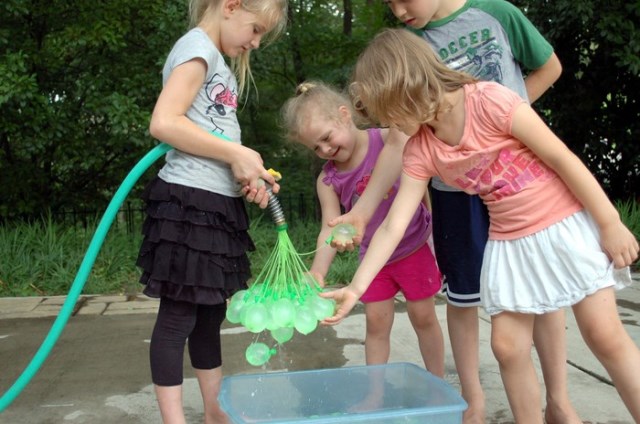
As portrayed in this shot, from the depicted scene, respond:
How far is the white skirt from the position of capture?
2.03m

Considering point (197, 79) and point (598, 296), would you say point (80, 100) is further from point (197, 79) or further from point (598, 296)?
point (598, 296)

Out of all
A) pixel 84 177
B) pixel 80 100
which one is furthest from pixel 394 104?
pixel 84 177

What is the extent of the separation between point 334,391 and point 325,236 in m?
0.53

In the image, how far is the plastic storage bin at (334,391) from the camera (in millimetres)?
2170

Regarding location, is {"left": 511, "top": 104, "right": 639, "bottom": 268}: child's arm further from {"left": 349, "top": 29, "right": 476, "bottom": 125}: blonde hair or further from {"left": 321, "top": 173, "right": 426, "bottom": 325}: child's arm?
{"left": 321, "top": 173, "right": 426, "bottom": 325}: child's arm

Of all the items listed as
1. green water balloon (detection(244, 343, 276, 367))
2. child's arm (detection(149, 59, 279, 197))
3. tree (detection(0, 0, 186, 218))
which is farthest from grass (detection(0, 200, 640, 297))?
child's arm (detection(149, 59, 279, 197))

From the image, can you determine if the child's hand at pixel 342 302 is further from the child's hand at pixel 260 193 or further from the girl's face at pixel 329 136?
the girl's face at pixel 329 136

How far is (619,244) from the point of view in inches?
78.7

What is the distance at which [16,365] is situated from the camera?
3.37 metres

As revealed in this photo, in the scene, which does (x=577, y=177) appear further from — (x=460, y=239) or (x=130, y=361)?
(x=130, y=361)

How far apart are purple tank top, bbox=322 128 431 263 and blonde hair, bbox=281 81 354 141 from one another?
18cm

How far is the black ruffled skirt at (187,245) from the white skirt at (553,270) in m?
0.82

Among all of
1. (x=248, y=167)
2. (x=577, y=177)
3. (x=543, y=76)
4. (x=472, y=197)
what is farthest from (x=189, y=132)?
(x=543, y=76)

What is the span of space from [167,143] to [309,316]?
677 millimetres
